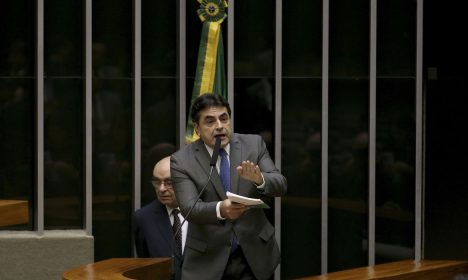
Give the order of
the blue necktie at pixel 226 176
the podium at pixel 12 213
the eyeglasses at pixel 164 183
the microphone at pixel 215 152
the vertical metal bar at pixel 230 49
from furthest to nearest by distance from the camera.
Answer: the vertical metal bar at pixel 230 49
the eyeglasses at pixel 164 183
the podium at pixel 12 213
the blue necktie at pixel 226 176
the microphone at pixel 215 152

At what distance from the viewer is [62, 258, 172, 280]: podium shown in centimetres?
394

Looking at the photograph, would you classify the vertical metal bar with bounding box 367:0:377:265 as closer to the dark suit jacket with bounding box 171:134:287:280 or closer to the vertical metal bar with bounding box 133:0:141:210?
the vertical metal bar with bounding box 133:0:141:210

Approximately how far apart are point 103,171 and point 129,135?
0.27 m

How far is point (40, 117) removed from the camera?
5.58 metres

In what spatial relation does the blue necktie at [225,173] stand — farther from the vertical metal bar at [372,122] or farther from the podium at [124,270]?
the vertical metal bar at [372,122]

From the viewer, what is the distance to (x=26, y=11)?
222 inches

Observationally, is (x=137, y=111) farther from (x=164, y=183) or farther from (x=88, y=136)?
(x=164, y=183)

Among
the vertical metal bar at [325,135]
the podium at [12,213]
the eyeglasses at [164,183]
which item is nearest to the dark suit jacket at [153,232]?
the eyeglasses at [164,183]

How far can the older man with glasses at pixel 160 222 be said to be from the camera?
16.2 ft

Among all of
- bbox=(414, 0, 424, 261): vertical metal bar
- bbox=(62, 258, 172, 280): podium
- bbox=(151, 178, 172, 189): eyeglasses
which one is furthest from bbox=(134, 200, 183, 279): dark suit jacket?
bbox=(414, 0, 424, 261): vertical metal bar

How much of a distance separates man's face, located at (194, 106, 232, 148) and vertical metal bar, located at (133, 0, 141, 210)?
6.09ft

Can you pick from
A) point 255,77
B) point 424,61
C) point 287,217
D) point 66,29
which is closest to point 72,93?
point 66,29

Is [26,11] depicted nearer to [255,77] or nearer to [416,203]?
[255,77]

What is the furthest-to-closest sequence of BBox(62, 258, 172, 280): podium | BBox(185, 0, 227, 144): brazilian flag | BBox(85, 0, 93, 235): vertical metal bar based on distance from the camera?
1. BBox(85, 0, 93, 235): vertical metal bar
2. BBox(185, 0, 227, 144): brazilian flag
3. BBox(62, 258, 172, 280): podium
